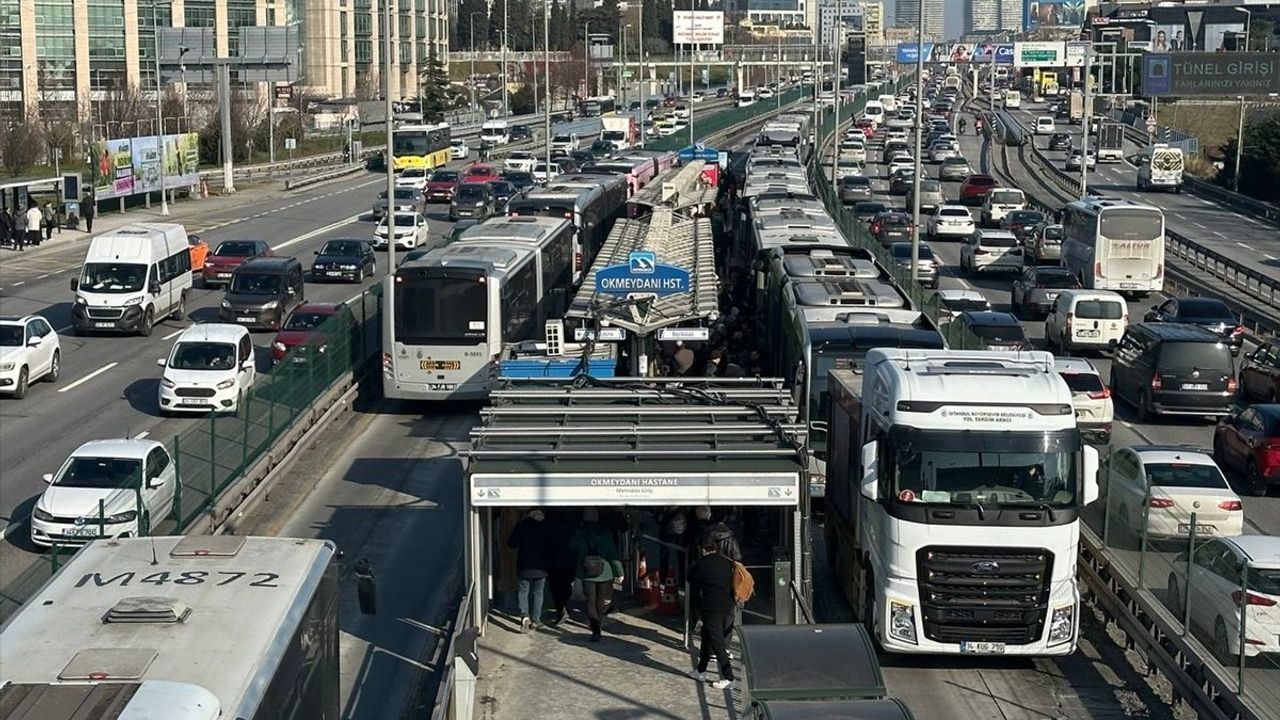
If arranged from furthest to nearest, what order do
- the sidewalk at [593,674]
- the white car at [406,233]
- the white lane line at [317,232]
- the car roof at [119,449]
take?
1. the white lane line at [317,232]
2. the white car at [406,233]
3. the car roof at [119,449]
4. the sidewalk at [593,674]

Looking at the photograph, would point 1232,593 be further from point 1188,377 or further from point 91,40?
point 91,40

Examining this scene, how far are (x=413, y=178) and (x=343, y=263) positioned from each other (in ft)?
106

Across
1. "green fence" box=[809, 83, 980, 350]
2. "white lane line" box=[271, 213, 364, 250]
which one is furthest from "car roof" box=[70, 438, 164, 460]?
"white lane line" box=[271, 213, 364, 250]

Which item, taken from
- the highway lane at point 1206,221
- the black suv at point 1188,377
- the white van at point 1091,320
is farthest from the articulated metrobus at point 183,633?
the highway lane at point 1206,221

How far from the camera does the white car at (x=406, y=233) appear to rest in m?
59.3

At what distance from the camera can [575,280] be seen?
139ft

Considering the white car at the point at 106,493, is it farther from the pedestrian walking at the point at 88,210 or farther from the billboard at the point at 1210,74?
the billboard at the point at 1210,74

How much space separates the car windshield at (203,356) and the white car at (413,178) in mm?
46515

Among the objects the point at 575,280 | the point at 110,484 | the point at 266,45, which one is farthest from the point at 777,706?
the point at 266,45

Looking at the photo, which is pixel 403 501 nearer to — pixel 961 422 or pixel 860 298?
pixel 860 298

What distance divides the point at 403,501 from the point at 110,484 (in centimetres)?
402

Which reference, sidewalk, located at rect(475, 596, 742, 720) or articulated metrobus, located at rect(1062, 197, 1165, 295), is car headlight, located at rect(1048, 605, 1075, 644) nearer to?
sidewalk, located at rect(475, 596, 742, 720)

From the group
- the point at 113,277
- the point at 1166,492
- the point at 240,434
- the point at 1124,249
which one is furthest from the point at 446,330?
the point at 1124,249

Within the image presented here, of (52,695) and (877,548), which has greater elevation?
(52,695)
